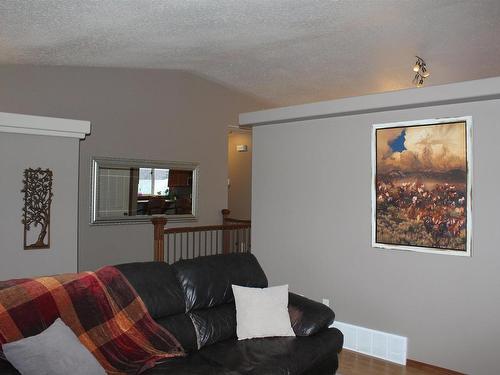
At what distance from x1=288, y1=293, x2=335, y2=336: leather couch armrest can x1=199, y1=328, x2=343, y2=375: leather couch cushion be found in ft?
0.19

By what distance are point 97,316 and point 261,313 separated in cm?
121

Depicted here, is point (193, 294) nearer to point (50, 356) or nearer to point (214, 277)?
point (214, 277)

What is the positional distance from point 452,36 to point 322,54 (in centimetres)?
139

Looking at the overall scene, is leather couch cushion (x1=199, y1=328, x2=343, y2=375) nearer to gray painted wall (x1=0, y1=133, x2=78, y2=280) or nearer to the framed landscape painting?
the framed landscape painting

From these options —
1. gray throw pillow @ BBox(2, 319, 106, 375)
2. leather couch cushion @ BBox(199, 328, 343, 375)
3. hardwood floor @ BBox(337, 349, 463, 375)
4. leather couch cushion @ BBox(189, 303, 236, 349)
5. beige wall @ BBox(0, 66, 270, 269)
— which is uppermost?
beige wall @ BBox(0, 66, 270, 269)

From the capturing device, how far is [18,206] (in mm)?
4195

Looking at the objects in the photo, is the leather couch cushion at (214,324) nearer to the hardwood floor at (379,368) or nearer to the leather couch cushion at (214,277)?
the leather couch cushion at (214,277)

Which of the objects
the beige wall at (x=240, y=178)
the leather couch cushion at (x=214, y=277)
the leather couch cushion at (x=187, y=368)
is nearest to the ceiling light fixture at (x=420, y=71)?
the leather couch cushion at (x=214, y=277)

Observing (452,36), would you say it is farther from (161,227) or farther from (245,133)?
(245,133)

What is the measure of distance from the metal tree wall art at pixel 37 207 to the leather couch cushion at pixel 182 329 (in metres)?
2.11

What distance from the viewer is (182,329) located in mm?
2949

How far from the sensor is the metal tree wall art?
4.25 m

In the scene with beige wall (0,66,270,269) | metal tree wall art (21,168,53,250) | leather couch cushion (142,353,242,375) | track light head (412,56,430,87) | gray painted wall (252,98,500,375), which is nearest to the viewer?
leather couch cushion (142,353,242,375)

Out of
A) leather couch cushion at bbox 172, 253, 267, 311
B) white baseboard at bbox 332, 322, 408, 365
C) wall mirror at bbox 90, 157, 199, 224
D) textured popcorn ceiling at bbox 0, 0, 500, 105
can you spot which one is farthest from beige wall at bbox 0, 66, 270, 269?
white baseboard at bbox 332, 322, 408, 365
